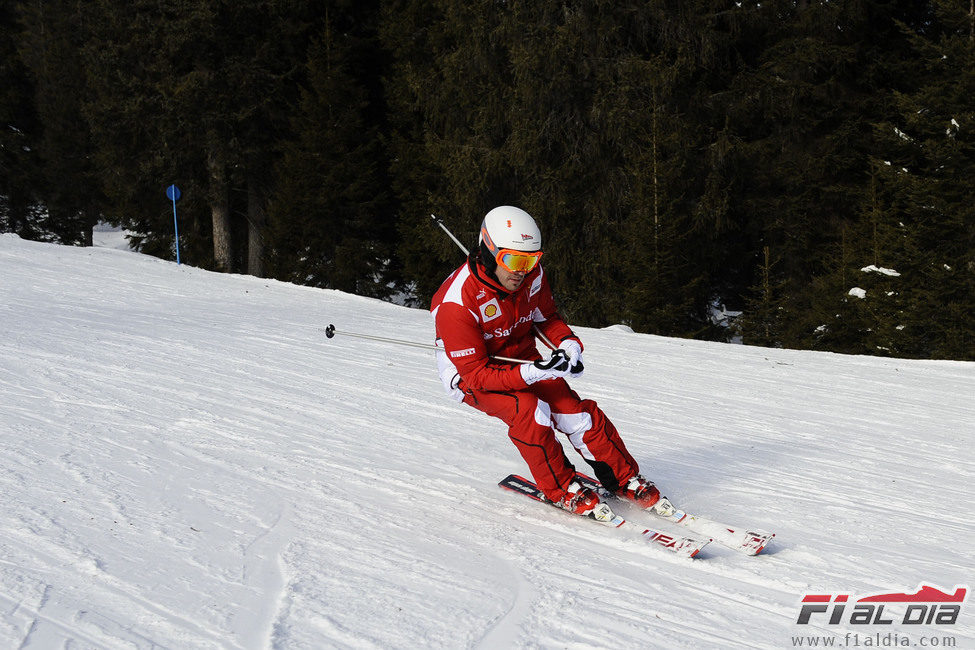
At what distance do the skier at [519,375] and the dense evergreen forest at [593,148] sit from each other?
12831 mm

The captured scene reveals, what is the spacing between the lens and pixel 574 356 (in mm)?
4641

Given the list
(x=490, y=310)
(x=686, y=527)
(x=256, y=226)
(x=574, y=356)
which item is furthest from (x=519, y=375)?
(x=256, y=226)

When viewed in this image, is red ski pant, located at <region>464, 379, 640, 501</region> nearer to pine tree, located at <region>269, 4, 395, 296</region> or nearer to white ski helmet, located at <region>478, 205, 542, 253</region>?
white ski helmet, located at <region>478, 205, 542, 253</region>

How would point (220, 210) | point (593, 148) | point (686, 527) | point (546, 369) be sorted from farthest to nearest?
point (220, 210)
point (593, 148)
point (686, 527)
point (546, 369)

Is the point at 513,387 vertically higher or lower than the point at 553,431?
higher

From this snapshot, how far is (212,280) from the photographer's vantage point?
15570mm

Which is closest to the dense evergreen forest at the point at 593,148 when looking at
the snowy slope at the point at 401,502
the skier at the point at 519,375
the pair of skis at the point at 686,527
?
the snowy slope at the point at 401,502

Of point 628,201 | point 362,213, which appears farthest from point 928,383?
point 362,213

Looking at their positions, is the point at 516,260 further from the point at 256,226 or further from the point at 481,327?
the point at 256,226

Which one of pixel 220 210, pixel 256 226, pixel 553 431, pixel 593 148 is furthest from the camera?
pixel 256 226

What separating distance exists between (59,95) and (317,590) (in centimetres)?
3553

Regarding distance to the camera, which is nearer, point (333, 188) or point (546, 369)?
point (546, 369)

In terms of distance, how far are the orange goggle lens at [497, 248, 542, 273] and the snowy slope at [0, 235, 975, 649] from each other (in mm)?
1333

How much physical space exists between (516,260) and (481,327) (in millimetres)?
436
